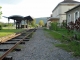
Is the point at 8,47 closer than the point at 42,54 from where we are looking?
No

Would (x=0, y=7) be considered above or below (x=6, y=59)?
above

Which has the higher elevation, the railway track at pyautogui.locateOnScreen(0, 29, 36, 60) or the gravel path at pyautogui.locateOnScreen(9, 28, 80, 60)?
the railway track at pyautogui.locateOnScreen(0, 29, 36, 60)

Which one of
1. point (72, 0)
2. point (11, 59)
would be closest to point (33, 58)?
point (11, 59)

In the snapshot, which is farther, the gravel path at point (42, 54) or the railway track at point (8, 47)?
the gravel path at point (42, 54)

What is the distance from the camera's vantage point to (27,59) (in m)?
6.72

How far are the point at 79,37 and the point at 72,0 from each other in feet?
165

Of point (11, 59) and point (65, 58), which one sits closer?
point (11, 59)

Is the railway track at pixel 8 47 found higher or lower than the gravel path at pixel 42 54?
higher

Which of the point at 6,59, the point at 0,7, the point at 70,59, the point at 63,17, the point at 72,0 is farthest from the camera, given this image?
the point at 72,0

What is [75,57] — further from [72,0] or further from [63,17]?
[72,0]

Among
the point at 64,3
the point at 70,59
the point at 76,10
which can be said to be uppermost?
the point at 64,3

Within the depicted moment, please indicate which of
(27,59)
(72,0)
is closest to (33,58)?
(27,59)

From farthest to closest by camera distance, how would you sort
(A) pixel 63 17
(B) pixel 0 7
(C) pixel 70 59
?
(A) pixel 63 17
(B) pixel 0 7
(C) pixel 70 59

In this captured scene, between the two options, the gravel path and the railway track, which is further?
the gravel path
